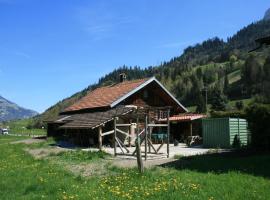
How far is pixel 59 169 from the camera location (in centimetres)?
1761

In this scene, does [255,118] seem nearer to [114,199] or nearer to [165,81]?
[114,199]

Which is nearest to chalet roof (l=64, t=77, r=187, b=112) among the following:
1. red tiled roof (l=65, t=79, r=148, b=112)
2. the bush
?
red tiled roof (l=65, t=79, r=148, b=112)

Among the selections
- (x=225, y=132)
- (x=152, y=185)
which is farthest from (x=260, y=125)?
(x=152, y=185)

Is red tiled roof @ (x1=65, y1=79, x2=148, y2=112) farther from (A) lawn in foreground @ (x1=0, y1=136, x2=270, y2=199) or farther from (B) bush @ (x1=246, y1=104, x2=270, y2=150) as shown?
(A) lawn in foreground @ (x1=0, y1=136, x2=270, y2=199)

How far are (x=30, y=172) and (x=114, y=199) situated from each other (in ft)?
24.0

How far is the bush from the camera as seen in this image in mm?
21625

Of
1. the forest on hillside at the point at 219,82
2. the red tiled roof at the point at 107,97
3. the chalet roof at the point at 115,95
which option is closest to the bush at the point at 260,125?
the chalet roof at the point at 115,95

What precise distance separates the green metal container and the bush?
263 inches

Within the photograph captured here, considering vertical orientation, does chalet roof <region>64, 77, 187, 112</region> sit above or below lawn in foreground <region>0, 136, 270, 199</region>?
above

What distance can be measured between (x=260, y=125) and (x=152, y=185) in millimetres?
11691

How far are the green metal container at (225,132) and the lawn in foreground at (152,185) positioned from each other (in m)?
13.0

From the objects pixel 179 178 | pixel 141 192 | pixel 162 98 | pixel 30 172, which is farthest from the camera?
pixel 162 98

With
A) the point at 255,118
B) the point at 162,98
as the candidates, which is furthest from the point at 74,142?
the point at 255,118

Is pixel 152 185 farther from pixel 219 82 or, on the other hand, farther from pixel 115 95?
pixel 219 82
